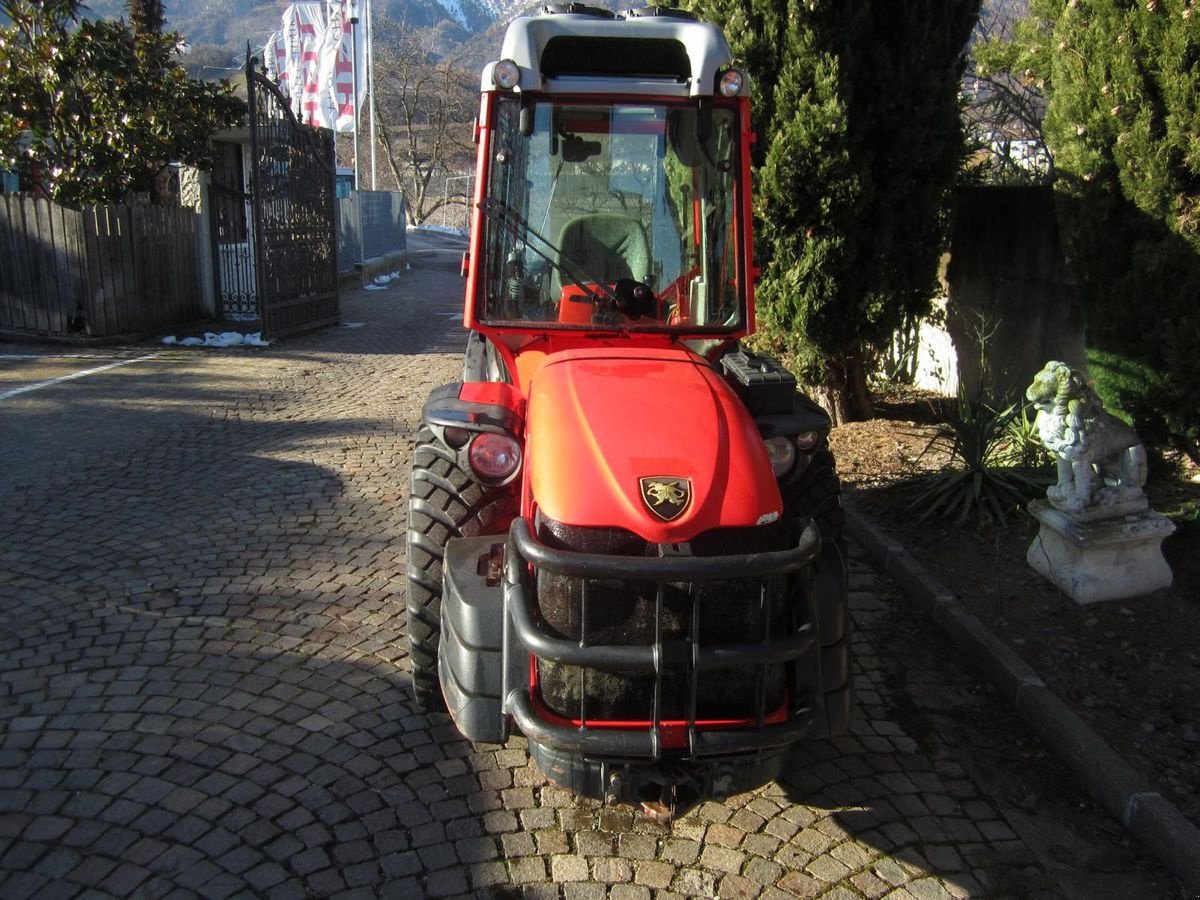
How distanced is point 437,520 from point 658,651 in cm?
123

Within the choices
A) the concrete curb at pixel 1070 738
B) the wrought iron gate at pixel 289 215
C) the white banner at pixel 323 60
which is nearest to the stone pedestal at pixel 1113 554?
the concrete curb at pixel 1070 738

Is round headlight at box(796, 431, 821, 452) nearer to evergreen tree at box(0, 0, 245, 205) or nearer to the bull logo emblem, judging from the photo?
the bull logo emblem

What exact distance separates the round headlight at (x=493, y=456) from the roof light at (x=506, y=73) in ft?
4.46

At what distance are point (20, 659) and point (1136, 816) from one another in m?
4.47

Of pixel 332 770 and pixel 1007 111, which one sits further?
pixel 1007 111

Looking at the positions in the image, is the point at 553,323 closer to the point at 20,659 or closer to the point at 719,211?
the point at 719,211

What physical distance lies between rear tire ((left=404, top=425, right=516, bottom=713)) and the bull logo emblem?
0.90 metres

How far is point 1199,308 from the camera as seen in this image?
5.02 meters

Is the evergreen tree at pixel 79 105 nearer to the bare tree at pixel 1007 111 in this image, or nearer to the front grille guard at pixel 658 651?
the bare tree at pixel 1007 111

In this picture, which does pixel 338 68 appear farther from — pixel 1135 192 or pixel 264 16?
pixel 264 16

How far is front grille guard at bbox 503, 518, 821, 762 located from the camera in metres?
2.71

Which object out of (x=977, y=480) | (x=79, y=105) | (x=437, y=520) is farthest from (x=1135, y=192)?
(x=79, y=105)

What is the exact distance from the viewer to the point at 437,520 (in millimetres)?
3635

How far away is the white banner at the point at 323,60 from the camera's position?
24.7m
